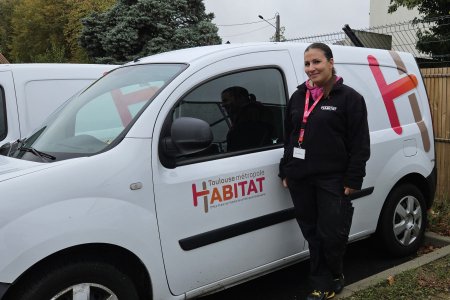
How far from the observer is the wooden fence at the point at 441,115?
5.71 m

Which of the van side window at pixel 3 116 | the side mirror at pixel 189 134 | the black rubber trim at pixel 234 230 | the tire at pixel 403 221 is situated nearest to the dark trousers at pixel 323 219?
the black rubber trim at pixel 234 230

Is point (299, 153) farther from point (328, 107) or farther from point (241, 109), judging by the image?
point (241, 109)

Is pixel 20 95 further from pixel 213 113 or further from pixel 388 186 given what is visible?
pixel 388 186

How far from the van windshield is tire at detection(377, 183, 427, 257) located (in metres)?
2.23

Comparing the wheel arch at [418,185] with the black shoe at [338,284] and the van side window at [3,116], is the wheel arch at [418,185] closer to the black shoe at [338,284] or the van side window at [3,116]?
the black shoe at [338,284]

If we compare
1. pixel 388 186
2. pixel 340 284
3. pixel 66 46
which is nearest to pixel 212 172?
pixel 340 284

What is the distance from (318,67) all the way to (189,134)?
981 mm

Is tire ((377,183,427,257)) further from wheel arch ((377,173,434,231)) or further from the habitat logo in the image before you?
the habitat logo

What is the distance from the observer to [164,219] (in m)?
2.69

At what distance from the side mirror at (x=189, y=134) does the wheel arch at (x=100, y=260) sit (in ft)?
2.15

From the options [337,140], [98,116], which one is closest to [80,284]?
[98,116]

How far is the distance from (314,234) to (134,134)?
4.63 feet

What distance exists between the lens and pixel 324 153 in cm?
302

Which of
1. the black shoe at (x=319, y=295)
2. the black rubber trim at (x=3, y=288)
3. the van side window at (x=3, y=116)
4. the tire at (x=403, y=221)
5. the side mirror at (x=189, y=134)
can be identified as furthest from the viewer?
the van side window at (x=3, y=116)
